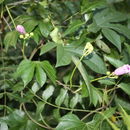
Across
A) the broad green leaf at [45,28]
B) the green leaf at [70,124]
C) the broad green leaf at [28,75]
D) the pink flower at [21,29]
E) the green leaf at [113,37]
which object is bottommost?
the green leaf at [70,124]

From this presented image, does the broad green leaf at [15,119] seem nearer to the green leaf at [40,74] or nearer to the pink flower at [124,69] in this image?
the green leaf at [40,74]

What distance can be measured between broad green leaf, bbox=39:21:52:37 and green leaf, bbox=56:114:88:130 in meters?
0.31

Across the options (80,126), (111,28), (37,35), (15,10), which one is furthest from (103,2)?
(15,10)

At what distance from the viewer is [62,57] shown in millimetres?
897

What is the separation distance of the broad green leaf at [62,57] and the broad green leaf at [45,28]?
0.33 feet

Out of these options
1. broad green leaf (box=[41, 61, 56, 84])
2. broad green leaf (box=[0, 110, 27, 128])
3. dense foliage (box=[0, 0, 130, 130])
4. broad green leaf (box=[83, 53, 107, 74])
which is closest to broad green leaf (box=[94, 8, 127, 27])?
dense foliage (box=[0, 0, 130, 130])

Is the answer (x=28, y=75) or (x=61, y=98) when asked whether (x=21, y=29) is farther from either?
(x=61, y=98)

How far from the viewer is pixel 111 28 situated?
41.1 inches

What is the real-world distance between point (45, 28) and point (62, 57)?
172mm

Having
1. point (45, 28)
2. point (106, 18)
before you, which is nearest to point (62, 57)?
point (45, 28)

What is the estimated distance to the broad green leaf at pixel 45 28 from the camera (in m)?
1.00

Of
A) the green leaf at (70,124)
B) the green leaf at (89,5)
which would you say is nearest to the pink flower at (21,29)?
the green leaf at (89,5)

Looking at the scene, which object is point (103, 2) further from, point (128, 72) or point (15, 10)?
point (15, 10)

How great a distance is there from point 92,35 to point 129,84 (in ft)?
0.88
